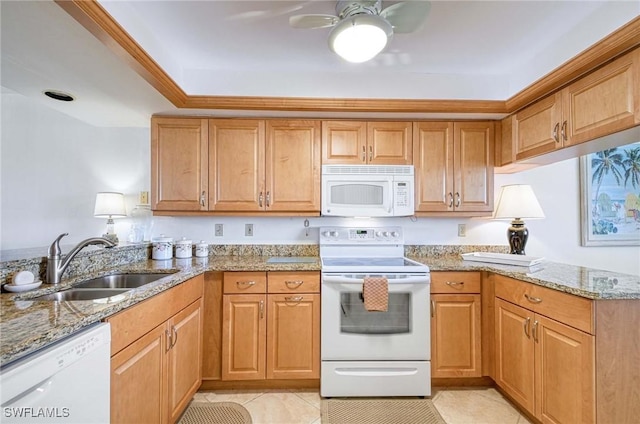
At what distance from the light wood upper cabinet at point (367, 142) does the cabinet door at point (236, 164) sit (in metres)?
0.57

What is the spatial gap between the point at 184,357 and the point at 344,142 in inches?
75.8

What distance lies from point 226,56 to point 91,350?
2.02 metres

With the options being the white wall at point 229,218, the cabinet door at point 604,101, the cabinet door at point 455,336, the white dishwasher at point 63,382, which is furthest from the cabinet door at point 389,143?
the white dishwasher at point 63,382

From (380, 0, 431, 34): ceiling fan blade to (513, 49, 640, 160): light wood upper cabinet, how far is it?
1062 millimetres

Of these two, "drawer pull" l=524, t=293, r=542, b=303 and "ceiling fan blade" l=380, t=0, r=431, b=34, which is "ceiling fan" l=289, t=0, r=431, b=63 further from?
"drawer pull" l=524, t=293, r=542, b=303

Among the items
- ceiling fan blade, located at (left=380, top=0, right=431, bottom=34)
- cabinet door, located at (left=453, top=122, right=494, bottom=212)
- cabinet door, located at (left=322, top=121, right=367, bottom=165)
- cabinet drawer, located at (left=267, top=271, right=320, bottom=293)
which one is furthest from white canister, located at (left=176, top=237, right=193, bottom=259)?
cabinet door, located at (left=453, top=122, right=494, bottom=212)

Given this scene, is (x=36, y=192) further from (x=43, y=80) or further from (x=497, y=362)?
(x=497, y=362)

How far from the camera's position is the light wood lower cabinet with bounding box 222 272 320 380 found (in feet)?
6.92

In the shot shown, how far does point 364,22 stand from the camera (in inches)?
56.3

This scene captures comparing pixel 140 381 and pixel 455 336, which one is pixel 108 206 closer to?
pixel 140 381

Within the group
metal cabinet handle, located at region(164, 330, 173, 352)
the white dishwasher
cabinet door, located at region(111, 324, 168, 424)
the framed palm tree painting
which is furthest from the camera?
the framed palm tree painting

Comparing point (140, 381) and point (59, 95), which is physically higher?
point (59, 95)

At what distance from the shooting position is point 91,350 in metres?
1.03

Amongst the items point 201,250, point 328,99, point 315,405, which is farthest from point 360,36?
point 315,405
